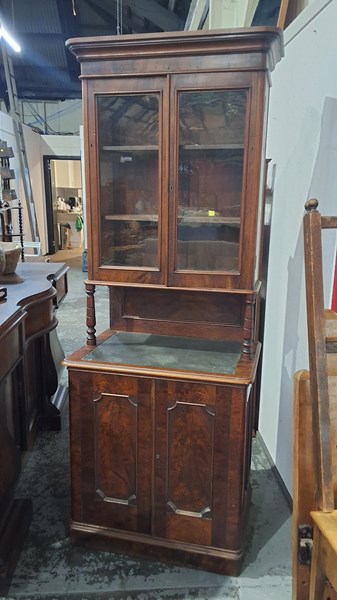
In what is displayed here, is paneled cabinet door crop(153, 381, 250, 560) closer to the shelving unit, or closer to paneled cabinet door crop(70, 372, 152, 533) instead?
paneled cabinet door crop(70, 372, 152, 533)

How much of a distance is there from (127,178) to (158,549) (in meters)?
1.52

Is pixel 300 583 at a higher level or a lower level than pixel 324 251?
lower

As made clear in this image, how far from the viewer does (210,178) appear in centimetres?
171

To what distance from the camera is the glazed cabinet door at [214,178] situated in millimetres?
1568

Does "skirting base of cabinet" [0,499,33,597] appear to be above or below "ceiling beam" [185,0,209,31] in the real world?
below

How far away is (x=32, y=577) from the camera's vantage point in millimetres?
1733

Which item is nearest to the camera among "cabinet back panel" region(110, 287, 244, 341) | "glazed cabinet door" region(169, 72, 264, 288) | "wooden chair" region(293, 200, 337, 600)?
"wooden chair" region(293, 200, 337, 600)

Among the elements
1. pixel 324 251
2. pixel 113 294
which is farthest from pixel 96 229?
pixel 324 251

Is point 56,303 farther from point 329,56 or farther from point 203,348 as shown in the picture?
point 329,56

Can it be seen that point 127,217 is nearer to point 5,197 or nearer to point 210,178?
point 210,178

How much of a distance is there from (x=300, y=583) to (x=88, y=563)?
3.20 feet

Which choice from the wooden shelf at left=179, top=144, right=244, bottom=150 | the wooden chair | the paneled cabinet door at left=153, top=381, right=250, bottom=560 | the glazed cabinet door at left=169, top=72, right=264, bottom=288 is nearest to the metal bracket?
the wooden chair

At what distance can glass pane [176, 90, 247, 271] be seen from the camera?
161 cm

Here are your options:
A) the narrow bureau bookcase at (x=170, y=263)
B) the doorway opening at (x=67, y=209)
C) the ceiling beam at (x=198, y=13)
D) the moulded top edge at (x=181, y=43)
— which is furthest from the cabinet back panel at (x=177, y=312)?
the doorway opening at (x=67, y=209)
